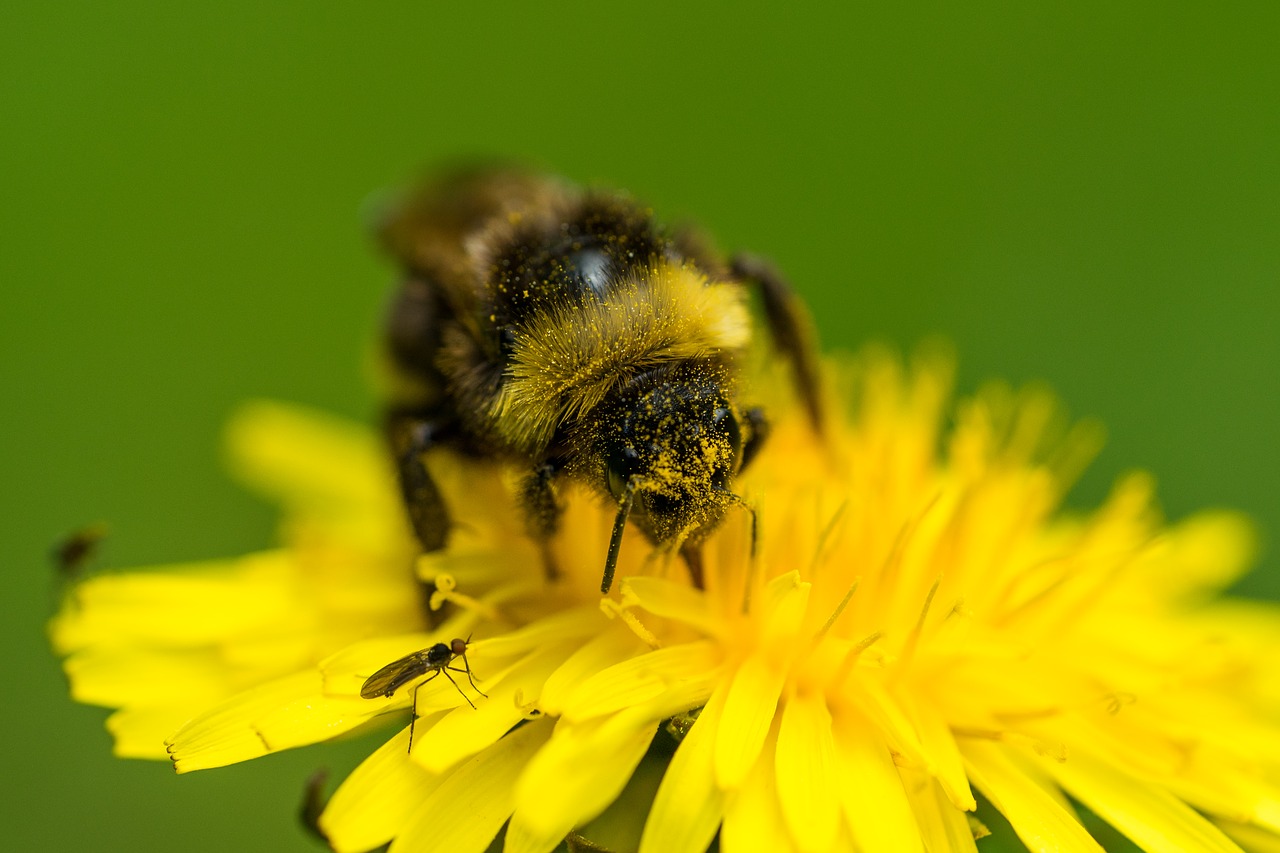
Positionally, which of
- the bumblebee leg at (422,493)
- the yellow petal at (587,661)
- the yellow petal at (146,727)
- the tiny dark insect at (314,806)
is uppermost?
the bumblebee leg at (422,493)

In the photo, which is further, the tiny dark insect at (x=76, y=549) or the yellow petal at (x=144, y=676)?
the tiny dark insect at (x=76, y=549)

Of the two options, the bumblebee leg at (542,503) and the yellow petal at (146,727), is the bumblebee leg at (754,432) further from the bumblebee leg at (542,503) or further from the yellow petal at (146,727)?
the yellow petal at (146,727)

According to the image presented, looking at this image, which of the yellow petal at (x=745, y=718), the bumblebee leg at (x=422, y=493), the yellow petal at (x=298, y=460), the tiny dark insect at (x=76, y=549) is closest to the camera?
the yellow petal at (x=745, y=718)

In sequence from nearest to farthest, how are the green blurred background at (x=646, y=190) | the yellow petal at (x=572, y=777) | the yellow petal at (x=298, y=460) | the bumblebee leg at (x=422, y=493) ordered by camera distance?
1. the yellow petal at (x=572, y=777)
2. the bumblebee leg at (x=422, y=493)
3. the yellow petal at (x=298, y=460)
4. the green blurred background at (x=646, y=190)

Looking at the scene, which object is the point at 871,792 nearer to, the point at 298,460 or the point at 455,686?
the point at 455,686

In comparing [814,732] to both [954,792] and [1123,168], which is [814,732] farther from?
[1123,168]

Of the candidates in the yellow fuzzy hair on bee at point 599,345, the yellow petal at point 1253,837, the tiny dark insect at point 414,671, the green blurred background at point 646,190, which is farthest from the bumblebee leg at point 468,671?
the green blurred background at point 646,190

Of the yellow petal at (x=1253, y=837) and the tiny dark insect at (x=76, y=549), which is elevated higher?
the yellow petal at (x=1253, y=837)

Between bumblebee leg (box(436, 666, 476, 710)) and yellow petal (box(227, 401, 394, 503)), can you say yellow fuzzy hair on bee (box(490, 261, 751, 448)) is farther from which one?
yellow petal (box(227, 401, 394, 503))

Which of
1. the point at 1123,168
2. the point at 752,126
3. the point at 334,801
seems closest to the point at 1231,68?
the point at 1123,168
